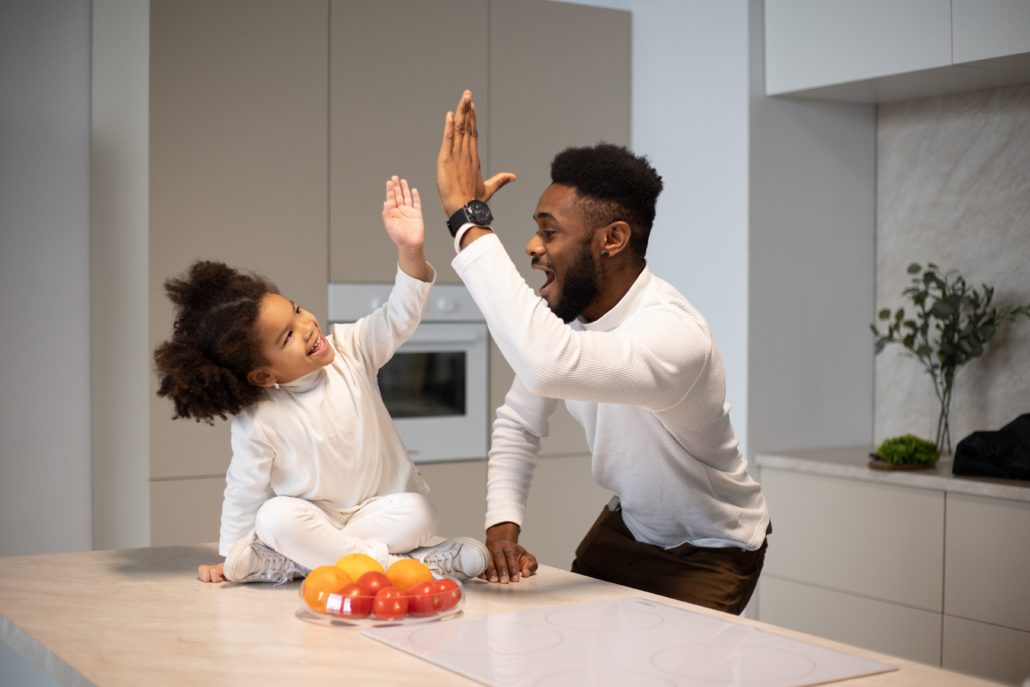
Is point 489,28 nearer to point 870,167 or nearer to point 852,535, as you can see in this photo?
point 870,167

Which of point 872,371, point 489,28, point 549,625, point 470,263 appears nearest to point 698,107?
point 489,28

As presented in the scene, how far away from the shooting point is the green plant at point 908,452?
3330mm

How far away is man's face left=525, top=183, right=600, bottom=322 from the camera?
2037 millimetres

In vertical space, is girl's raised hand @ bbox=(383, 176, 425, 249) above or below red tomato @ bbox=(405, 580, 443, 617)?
above

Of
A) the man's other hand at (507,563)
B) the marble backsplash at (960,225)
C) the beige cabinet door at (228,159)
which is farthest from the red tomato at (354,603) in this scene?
the marble backsplash at (960,225)

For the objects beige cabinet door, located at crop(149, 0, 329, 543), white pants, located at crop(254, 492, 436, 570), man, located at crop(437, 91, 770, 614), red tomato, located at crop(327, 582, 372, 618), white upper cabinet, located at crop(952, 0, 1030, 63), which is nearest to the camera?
red tomato, located at crop(327, 582, 372, 618)

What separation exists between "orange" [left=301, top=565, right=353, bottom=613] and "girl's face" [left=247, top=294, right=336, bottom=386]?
32 cm

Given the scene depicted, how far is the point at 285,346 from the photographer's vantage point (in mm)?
1739

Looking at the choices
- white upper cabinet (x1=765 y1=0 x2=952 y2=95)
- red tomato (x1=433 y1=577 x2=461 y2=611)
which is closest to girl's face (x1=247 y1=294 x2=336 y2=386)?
red tomato (x1=433 y1=577 x2=461 y2=611)

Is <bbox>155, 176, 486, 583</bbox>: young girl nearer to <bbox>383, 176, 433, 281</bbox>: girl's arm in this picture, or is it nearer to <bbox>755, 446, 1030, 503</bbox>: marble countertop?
<bbox>383, 176, 433, 281</bbox>: girl's arm

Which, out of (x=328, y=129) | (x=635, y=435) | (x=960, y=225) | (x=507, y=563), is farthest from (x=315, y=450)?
(x=960, y=225)

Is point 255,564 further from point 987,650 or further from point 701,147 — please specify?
point 701,147

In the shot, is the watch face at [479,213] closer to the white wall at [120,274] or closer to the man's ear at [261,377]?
the man's ear at [261,377]

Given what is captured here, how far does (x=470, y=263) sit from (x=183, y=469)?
175cm
